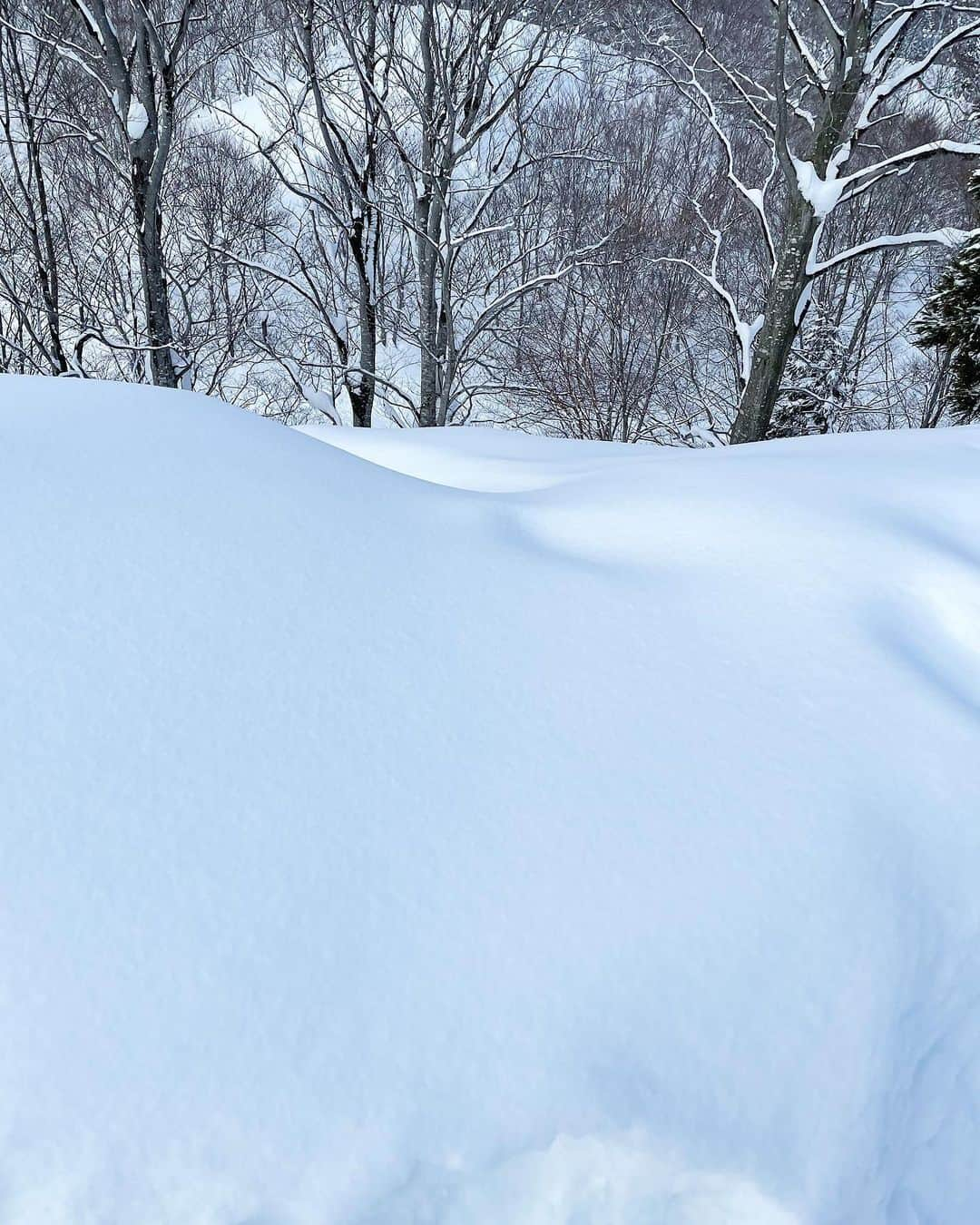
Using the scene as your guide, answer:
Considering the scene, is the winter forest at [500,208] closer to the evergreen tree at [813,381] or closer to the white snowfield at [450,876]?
the evergreen tree at [813,381]

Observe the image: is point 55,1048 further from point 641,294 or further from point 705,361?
point 705,361

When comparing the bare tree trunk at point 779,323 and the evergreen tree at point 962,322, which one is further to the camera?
the evergreen tree at point 962,322

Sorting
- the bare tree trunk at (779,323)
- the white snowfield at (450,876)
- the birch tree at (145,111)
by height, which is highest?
the birch tree at (145,111)

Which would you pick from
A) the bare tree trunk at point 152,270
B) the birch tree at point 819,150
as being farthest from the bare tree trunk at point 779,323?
the bare tree trunk at point 152,270

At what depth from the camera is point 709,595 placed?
4.78 feet

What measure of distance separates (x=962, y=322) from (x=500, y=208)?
20.8 feet

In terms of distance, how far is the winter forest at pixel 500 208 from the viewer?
6707 millimetres

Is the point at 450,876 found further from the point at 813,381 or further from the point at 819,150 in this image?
the point at 813,381

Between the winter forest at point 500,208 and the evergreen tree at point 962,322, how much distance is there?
7 centimetres

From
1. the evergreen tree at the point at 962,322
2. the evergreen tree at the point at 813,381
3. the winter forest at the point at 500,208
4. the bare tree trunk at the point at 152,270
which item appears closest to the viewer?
the winter forest at the point at 500,208

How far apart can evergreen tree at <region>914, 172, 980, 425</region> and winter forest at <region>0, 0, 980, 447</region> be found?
0.21ft

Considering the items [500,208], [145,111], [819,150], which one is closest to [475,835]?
[819,150]

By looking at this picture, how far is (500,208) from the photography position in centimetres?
1150

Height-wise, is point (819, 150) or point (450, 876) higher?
point (819, 150)
